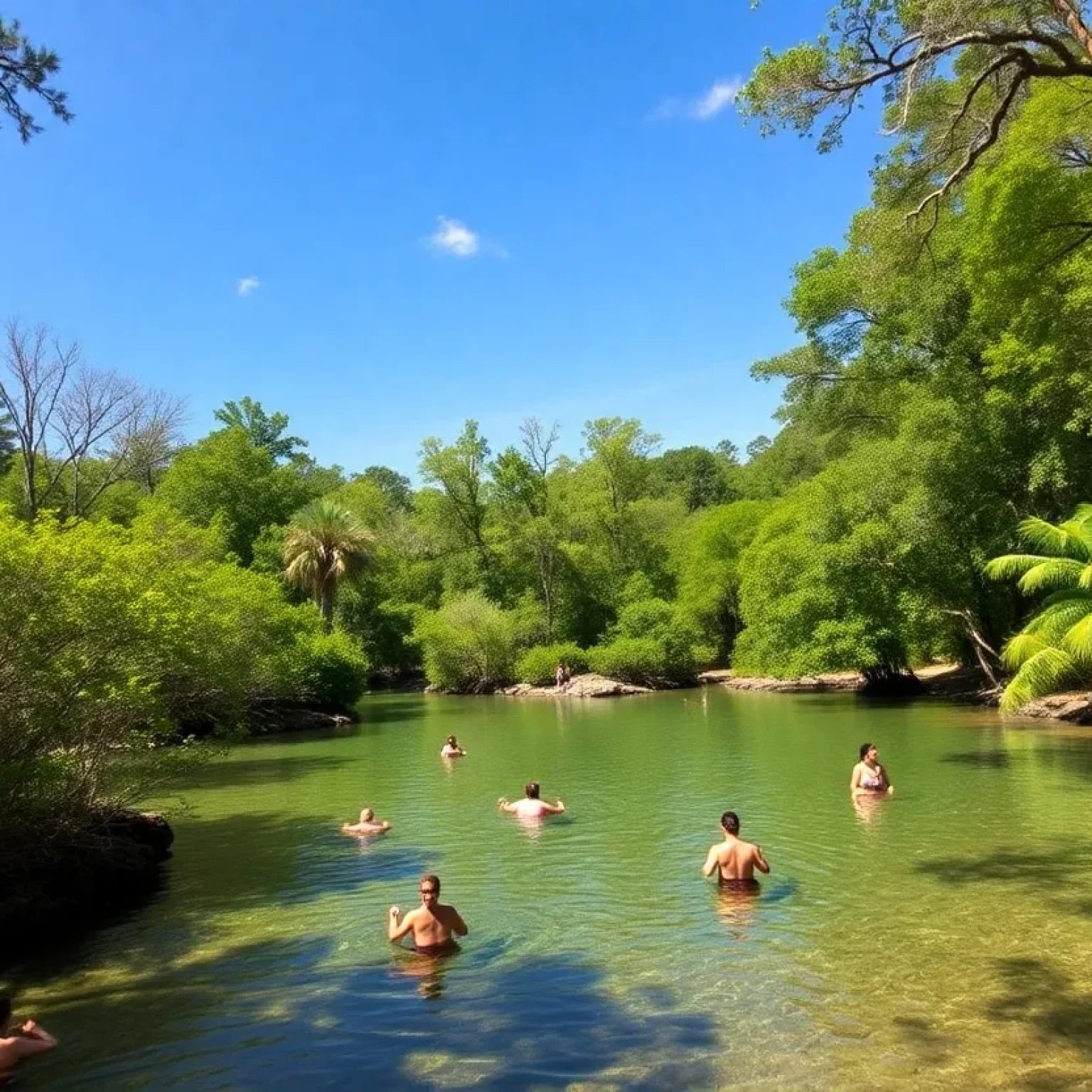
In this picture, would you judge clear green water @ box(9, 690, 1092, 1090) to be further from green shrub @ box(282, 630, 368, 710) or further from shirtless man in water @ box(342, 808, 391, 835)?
green shrub @ box(282, 630, 368, 710)

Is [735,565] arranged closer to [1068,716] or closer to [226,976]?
[1068,716]

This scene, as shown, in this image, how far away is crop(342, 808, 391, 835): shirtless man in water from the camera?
51.6 feet

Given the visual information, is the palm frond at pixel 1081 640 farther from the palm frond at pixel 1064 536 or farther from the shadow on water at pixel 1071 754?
the palm frond at pixel 1064 536

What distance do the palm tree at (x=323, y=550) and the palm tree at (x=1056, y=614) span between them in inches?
1243

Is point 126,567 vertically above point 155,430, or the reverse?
point 155,430

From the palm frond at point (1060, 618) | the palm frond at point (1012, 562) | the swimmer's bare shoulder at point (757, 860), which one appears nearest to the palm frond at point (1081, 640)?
the palm frond at point (1060, 618)

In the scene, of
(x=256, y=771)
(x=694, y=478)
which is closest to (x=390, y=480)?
(x=694, y=478)

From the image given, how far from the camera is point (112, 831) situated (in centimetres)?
1323

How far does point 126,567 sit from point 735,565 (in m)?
47.8

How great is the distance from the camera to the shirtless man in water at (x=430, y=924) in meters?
9.71

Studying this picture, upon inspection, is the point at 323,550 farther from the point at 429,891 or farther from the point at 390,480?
the point at 390,480

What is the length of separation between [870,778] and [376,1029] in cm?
1161

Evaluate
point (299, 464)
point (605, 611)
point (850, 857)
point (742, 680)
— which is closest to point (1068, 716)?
point (850, 857)

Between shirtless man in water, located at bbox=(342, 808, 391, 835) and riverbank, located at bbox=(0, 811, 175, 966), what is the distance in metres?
3.14
